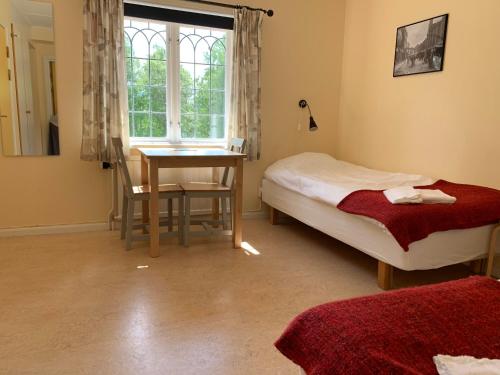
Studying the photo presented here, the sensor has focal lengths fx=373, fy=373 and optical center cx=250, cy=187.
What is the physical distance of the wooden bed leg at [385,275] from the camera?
7.69 ft

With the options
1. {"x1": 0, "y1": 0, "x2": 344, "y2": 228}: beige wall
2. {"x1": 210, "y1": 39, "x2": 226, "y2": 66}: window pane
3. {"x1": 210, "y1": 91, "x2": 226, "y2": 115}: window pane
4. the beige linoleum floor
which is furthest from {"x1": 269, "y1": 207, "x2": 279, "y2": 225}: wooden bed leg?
{"x1": 210, "y1": 39, "x2": 226, "y2": 66}: window pane

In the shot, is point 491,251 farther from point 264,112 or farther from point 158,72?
point 158,72

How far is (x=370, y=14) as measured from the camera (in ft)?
12.2

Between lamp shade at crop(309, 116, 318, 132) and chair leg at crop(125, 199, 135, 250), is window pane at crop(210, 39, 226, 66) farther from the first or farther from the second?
chair leg at crop(125, 199, 135, 250)

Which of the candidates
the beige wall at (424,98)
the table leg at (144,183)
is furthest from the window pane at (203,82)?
the beige wall at (424,98)

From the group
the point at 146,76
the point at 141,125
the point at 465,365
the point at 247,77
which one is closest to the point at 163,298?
the point at 465,365

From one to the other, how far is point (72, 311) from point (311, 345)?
5.00ft

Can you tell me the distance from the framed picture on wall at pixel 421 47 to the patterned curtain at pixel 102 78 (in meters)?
2.44

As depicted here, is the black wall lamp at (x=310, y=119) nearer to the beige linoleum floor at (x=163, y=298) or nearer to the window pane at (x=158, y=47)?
the beige linoleum floor at (x=163, y=298)

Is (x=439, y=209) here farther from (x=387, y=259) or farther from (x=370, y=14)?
(x=370, y=14)

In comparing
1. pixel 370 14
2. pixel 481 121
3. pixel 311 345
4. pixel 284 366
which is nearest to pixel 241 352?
pixel 284 366

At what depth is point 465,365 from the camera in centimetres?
84

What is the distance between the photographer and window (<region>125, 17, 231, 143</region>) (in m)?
3.45

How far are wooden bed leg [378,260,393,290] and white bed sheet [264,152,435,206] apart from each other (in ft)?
1.69
